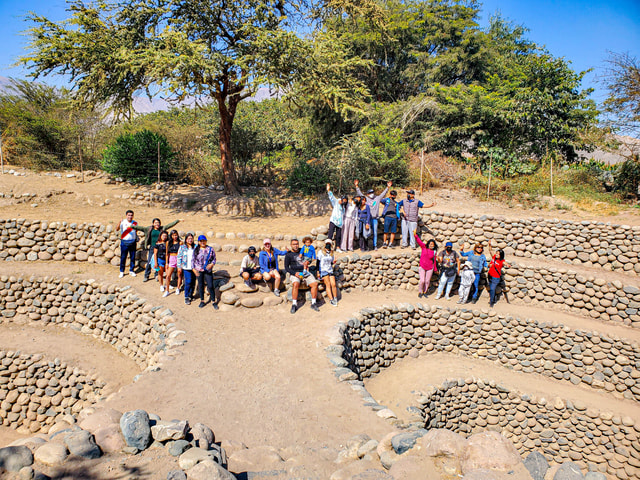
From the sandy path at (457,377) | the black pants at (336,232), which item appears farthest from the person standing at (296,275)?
the sandy path at (457,377)

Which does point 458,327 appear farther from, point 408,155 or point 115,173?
point 115,173

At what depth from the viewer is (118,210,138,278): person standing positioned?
33.9 feet

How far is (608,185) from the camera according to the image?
1469cm

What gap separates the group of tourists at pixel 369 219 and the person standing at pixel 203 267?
3726 mm

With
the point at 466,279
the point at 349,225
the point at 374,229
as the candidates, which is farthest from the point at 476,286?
the point at 349,225

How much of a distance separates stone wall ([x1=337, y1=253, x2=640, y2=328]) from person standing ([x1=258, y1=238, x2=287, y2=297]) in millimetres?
1987

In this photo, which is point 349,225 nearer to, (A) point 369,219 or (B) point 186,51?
(A) point 369,219

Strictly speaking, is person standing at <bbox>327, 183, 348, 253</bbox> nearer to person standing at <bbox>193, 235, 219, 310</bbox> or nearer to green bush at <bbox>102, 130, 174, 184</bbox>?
person standing at <bbox>193, 235, 219, 310</bbox>

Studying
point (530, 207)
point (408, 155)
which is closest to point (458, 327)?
point (530, 207)

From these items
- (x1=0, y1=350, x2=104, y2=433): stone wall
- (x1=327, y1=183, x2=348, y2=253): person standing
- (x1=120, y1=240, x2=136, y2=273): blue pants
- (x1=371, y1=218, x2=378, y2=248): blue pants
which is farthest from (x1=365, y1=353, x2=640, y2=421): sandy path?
(x1=120, y1=240, x2=136, y2=273): blue pants

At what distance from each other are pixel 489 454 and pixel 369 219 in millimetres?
8346

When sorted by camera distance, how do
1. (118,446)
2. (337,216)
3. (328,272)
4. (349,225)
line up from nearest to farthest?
(118,446)
(328,272)
(337,216)
(349,225)

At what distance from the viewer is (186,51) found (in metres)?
11.2

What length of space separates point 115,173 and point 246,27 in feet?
27.6
